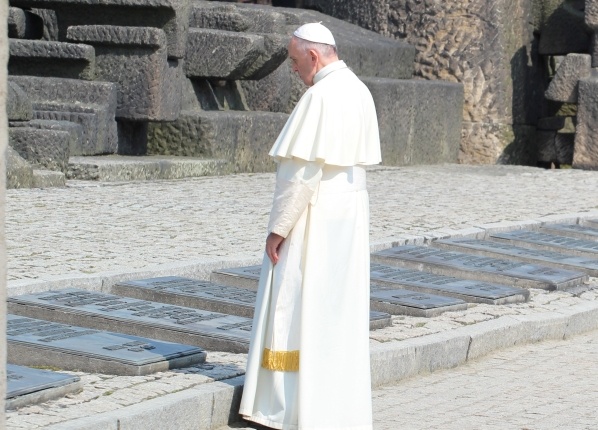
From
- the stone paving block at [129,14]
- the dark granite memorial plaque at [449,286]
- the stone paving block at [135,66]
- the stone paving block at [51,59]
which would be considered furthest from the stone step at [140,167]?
the dark granite memorial plaque at [449,286]

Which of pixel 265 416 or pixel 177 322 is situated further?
pixel 177 322

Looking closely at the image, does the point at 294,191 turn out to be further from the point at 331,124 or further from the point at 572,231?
the point at 572,231

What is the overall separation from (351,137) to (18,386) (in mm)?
1311

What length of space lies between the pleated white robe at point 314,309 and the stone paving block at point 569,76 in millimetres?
11451

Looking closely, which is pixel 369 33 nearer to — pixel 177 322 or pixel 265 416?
pixel 177 322

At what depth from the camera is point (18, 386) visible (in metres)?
4.30

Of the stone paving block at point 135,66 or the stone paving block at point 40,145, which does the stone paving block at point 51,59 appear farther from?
the stone paving block at point 40,145

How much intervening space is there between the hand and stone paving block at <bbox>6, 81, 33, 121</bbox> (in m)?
6.20

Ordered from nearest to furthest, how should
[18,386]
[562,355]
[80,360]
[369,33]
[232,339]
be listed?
[18,386] → [80,360] → [232,339] → [562,355] → [369,33]

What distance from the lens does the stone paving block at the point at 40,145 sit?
1056 cm

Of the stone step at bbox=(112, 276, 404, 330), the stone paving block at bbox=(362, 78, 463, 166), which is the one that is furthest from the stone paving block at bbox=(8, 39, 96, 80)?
the stone step at bbox=(112, 276, 404, 330)

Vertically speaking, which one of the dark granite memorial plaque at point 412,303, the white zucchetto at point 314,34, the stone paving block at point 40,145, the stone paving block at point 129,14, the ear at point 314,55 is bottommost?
the dark granite memorial plaque at point 412,303

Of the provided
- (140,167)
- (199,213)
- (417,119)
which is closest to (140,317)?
(199,213)

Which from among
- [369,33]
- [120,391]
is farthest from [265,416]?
[369,33]
